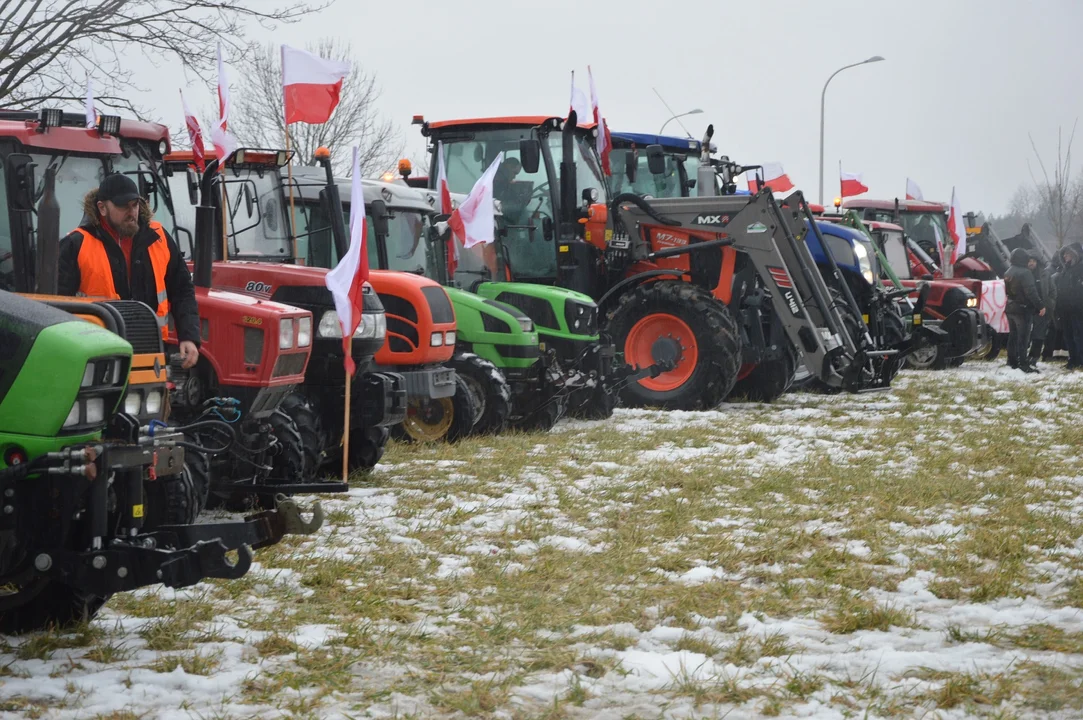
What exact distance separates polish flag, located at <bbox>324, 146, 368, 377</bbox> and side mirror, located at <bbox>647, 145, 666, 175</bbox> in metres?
7.40

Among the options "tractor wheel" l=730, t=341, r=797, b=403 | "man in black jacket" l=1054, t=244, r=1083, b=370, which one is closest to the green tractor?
"tractor wheel" l=730, t=341, r=797, b=403

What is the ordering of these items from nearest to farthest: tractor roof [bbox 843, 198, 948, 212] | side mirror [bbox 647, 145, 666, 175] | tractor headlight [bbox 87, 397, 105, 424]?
tractor headlight [bbox 87, 397, 105, 424], side mirror [bbox 647, 145, 666, 175], tractor roof [bbox 843, 198, 948, 212]

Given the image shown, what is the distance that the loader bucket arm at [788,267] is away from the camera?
14.0 m

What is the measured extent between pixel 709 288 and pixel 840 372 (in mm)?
1738

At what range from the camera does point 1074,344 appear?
68.0 feet

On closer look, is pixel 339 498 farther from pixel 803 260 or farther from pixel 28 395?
pixel 803 260

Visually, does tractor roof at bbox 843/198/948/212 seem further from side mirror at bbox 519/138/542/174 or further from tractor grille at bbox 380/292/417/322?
tractor grille at bbox 380/292/417/322

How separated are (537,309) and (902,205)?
14192 mm

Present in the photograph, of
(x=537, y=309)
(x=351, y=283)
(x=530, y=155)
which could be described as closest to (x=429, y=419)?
(x=537, y=309)

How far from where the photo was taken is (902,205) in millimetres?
24922

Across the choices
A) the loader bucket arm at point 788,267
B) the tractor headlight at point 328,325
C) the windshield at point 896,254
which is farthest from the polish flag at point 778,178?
the tractor headlight at point 328,325

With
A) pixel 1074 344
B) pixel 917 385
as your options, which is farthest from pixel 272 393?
pixel 1074 344

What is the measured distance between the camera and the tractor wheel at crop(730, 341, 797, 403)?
49.1 feet

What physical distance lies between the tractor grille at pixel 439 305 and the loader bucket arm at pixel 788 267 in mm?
4663
